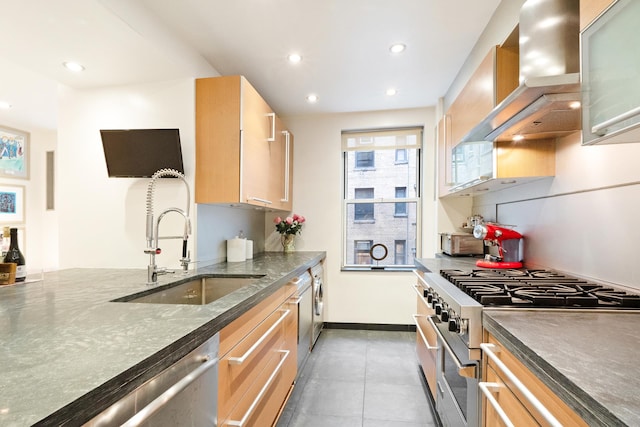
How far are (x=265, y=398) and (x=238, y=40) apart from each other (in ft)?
7.26

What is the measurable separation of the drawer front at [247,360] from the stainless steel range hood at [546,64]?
1.43 m

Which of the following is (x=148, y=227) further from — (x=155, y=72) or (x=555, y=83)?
(x=555, y=83)

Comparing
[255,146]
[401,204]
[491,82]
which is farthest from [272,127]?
[401,204]

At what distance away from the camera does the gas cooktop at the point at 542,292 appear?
1.02 metres

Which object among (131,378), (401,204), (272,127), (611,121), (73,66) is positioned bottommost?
(131,378)

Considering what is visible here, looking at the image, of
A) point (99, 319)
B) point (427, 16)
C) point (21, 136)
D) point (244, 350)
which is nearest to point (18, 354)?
point (99, 319)

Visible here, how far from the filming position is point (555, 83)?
3.36 ft

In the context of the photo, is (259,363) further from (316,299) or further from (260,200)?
(316,299)

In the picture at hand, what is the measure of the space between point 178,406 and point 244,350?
427 millimetres

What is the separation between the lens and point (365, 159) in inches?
141

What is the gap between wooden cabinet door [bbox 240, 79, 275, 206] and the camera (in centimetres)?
204

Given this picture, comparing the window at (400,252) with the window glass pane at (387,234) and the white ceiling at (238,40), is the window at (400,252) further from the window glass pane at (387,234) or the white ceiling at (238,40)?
the white ceiling at (238,40)

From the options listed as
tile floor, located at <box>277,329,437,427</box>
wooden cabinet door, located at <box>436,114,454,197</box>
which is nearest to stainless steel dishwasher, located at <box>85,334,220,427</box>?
tile floor, located at <box>277,329,437,427</box>

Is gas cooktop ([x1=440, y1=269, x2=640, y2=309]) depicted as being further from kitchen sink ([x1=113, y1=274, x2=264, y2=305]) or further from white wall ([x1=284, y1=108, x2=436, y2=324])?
white wall ([x1=284, y1=108, x2=436, y2=324])
